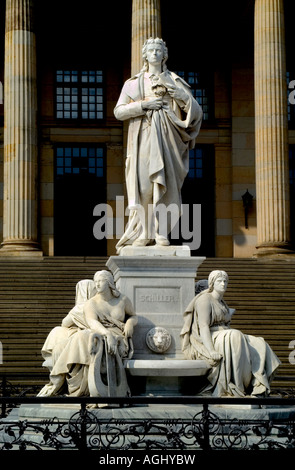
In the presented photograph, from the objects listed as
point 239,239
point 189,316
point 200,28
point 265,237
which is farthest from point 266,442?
point 200,28

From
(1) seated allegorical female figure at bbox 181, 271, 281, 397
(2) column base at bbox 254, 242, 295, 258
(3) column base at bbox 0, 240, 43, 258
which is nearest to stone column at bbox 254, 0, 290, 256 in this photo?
(2) column base at bbox 254, 242, 295, 258

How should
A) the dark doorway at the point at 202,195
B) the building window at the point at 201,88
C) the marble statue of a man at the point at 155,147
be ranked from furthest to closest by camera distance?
the building window at the point at 201,88, the dark doorway at the point at 202,195, the marble statue of a man at the point at 155,147

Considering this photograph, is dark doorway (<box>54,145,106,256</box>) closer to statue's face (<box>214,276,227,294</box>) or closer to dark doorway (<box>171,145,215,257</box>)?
dark doorway (<box>171,145,215,257</box>)

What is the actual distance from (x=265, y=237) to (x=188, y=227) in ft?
30.0

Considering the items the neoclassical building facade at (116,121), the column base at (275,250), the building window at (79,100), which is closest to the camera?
the column base at (275,250)

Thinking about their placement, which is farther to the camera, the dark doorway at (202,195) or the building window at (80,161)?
the building window at (80,161)

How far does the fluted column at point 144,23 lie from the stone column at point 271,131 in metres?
3.67

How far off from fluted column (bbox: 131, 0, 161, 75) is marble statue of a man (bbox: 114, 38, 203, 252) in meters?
23.1

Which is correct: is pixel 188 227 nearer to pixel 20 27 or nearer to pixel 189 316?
pixel 20 27

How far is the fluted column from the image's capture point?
35.3 metres

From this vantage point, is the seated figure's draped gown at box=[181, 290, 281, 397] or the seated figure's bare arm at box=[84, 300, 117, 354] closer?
the seated figure's bare arm at box=[84, 300, 117, 354]

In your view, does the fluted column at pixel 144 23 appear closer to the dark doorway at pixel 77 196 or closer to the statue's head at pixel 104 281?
the dark doorway at pixel 77 196

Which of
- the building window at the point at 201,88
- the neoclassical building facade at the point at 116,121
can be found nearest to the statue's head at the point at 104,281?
the neoclassical building facade at the point at 116,121

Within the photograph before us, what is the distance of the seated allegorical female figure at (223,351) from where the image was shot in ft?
36.8
